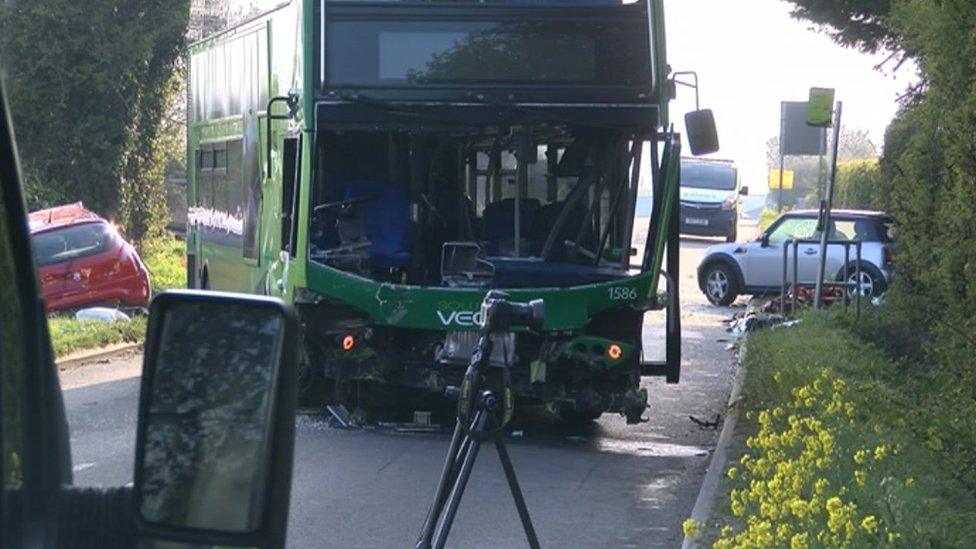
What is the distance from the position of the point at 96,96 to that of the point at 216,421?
11.4 m

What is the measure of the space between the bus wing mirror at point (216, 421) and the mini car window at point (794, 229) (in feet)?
85.7

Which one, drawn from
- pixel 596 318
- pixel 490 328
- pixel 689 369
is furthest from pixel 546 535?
pixel 689 369

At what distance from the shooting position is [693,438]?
44.5ft

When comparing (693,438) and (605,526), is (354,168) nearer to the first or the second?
(693,438)

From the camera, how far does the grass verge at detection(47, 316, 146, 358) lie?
719 inches

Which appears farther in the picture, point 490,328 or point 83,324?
point 83,324

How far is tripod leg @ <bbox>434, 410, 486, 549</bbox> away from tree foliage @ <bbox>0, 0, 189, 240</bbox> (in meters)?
2.25

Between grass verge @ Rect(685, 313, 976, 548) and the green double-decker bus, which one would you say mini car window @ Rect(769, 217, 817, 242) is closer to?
the green double-decker bus

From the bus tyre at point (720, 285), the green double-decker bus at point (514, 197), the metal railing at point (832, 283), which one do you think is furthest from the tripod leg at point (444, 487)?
the bus tyre at point (720, 285)

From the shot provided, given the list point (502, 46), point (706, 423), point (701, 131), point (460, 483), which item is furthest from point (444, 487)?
point (706, 423)

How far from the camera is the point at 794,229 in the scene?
28.6m

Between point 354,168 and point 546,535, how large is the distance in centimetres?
485

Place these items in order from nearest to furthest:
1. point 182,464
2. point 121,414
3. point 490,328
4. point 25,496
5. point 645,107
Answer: point 25,496
point 182,464
point 490,328
point 645,107
point 121,414

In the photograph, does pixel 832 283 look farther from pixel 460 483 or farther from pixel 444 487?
pixel 460 483
